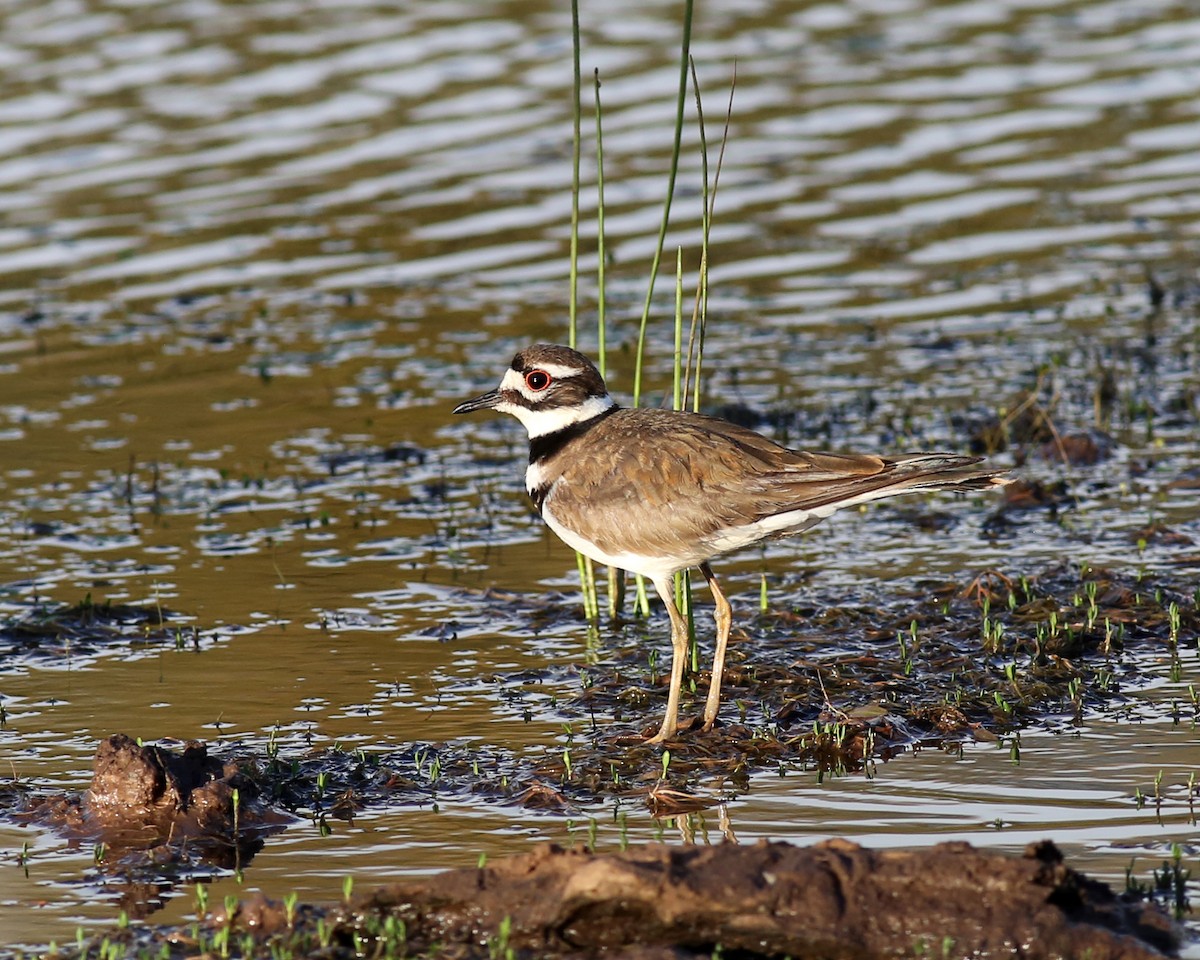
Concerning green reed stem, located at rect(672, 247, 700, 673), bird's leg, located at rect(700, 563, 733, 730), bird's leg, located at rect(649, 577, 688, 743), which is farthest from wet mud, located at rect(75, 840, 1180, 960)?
green reed stem, located at rect(672, 247, 700, 673)

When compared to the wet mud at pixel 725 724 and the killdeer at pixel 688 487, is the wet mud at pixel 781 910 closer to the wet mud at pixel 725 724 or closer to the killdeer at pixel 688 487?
the wet mud at pixel 725 724

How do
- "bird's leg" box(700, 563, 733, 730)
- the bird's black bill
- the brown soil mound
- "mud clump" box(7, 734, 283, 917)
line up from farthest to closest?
the bird's black bill, "bird's leg" box(700, 563, 733, 730), "mud clump" box(7, 734, 283, 917), the brown soil mound

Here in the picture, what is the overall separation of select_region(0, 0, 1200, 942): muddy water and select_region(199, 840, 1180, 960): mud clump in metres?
0.86

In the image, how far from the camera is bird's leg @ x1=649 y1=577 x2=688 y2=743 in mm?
7543

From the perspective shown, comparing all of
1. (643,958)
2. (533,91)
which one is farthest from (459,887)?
(533,91)

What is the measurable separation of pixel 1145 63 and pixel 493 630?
42.1 ft

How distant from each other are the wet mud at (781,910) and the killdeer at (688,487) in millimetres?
2120

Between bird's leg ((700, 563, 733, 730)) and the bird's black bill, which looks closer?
bird's leg ((700, 563, 733, 730))

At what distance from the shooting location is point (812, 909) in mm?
5242

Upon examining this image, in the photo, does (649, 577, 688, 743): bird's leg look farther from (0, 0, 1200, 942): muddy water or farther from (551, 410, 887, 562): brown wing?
(0, 0, 1200, 942): muddy water

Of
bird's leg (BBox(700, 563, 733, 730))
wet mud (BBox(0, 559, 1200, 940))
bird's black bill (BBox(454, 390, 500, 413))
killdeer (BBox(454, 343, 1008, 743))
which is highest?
bird's black bill (BBox(454, 390, 500, 413))

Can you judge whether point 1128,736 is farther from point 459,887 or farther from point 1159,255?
point 1159,255

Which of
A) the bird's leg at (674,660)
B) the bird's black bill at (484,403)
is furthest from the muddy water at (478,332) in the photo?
the bird's black bill at (484,403)

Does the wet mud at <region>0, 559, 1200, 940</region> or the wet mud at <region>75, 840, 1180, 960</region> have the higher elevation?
the wet mud at <region>75, 840, 1180, 960</region>
